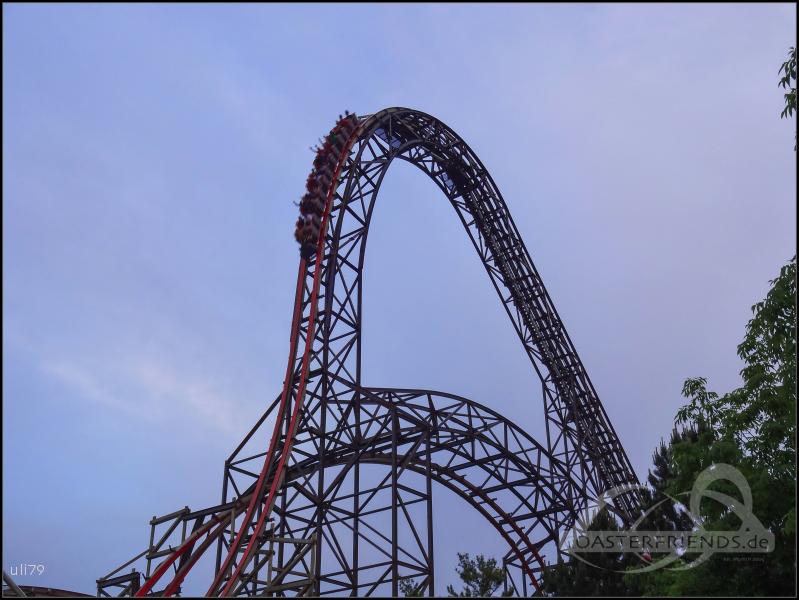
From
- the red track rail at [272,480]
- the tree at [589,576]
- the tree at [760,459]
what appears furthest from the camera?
the red track rail at [272,480]

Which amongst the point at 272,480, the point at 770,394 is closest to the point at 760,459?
the point at 770,394

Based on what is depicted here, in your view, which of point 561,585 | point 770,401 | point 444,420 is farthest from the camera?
point 444,420

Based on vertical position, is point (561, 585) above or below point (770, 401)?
below

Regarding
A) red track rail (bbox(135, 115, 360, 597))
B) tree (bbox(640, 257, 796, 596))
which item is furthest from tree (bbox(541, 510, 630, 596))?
red track rail (bbox(135, 115, 360, 597))

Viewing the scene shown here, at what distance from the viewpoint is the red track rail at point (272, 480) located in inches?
763

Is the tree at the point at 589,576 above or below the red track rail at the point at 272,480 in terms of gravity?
below

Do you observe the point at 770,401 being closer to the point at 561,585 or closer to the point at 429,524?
the point at 561,585

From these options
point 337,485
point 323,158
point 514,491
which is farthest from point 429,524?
point 323,158

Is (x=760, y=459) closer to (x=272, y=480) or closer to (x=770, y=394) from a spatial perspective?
(x=770, y=394)

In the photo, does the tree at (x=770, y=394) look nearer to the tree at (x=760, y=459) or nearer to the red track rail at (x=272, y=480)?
the tree at (x=760, y=459)

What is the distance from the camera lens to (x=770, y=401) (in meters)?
17.4

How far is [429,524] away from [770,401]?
8142 mm

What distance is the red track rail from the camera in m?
19.4

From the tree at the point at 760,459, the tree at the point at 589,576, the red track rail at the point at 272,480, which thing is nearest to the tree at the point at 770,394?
the tree at the point at 760,459
